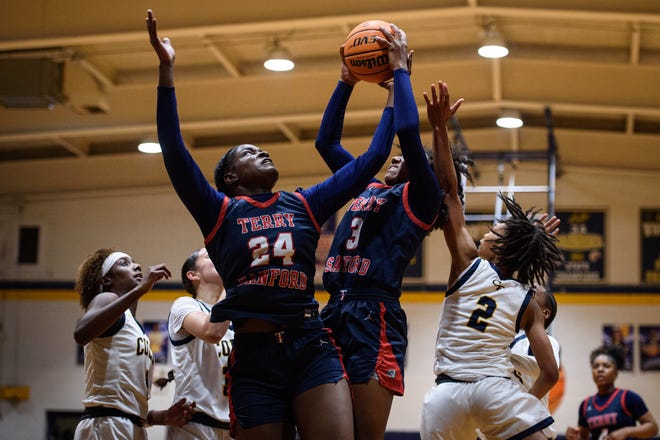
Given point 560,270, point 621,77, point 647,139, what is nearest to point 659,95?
point 621,77

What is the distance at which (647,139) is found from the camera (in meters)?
13.7

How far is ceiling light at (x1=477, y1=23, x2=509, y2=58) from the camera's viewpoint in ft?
32.6

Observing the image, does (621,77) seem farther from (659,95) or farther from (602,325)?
(602,325)

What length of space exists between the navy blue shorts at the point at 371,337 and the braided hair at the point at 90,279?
79.3 inches

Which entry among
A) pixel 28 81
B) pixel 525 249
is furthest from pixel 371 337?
pixel 28 81

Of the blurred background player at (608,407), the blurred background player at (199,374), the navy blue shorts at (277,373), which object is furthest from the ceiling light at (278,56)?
the navy blue shorts at (277,373)

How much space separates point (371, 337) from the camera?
163 inches

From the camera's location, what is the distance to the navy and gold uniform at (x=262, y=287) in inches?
154

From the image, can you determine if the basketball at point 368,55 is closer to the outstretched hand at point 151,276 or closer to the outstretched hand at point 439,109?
the outstretched hand at point 439,109

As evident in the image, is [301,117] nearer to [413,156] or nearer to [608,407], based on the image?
[608,407]

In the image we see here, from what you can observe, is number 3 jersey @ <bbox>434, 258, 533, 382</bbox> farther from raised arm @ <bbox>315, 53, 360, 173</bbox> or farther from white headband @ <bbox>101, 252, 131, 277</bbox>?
white headband @ <bbox>101, 252, 131, 277</bbox>

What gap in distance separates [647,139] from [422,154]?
10448mm

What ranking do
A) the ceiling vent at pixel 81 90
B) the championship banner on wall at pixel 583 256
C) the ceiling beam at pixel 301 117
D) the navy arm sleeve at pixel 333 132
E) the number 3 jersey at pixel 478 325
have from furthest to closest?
the championship banner on wall at pixel 583 256 < the ceiling beam at pixel 301 117 < the ceiling vent at pixel 81 90 < the number 3 jersey at pixel 478 325 < the navy arm sleeve at pixel 333 132

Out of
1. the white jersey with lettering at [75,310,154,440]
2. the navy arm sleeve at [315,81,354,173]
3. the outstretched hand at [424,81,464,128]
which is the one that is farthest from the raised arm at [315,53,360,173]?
the white jersey with lettering at [75,310,154,440]
